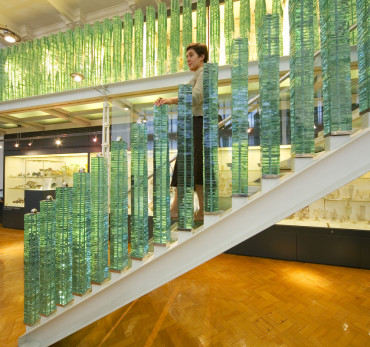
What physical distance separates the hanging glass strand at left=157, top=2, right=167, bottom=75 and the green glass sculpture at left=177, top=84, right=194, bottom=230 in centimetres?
148

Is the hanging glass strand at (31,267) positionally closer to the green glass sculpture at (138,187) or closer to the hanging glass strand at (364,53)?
the green glass sculpture at (138,187)

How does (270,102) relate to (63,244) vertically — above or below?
above

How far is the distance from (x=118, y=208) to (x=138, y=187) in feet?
0.62

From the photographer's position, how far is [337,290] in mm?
2301

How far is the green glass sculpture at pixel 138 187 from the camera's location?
1.31m

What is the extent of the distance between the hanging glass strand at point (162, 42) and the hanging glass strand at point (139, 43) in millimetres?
205

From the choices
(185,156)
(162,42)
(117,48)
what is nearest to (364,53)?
(185,156)

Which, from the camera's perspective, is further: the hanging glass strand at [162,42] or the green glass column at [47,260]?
the hanging glass strand at [162,42]

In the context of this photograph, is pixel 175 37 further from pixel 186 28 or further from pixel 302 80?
pixel 302 80

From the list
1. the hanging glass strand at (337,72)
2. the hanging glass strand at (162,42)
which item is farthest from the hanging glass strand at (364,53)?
the hanging glass strand at (162,42)

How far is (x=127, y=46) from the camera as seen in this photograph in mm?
2533

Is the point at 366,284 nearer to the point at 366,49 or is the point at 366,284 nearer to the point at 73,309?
the point at 366,49

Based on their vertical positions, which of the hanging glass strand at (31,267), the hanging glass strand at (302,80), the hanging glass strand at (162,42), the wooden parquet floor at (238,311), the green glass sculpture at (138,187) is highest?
the hanging glass strand at (162,42)

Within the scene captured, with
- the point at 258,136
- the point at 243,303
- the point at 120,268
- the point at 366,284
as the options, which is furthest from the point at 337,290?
the point at 120,268
